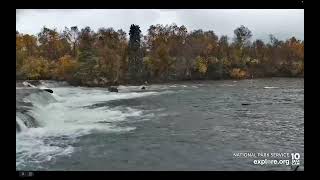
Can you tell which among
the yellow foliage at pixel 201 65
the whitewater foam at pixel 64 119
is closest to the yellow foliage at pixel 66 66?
the whitewater foam at pixel 64 119

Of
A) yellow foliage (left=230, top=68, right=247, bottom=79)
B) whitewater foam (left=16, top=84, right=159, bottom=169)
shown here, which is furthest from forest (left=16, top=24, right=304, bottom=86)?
whitewater foam (left=16, top=84, right=159, bottom=169)

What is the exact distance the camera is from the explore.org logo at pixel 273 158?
13.1 feet

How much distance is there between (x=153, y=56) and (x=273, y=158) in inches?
46.0

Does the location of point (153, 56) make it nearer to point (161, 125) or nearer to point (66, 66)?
point (161, 125)

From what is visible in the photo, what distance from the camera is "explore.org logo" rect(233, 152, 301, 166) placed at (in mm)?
3984

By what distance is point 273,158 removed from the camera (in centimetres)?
400

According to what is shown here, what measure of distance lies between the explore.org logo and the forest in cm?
61

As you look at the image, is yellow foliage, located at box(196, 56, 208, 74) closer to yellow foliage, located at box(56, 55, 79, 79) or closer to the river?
the river

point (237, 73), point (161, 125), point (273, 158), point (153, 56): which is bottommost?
point (273, 158)

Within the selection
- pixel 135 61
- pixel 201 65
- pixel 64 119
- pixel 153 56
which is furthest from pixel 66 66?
pixel 201 65
